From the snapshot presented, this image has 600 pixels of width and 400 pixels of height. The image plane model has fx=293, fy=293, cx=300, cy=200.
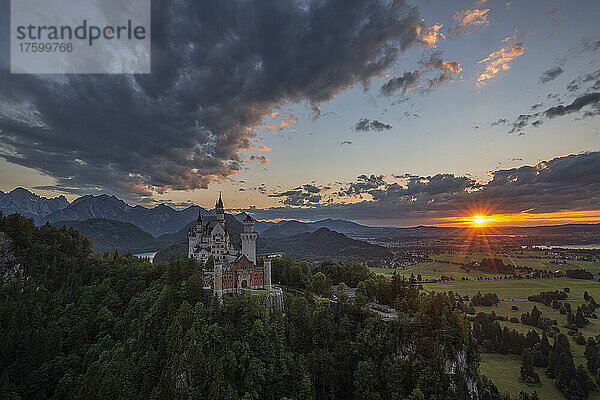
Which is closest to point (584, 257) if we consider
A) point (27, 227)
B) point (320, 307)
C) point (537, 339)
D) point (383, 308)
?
point (537, 339)

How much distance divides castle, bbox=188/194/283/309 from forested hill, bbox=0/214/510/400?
10.1ft

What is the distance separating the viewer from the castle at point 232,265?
5085 cm

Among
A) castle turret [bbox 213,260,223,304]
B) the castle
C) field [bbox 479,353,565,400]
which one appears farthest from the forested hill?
field [bbox 479,353,565,400]

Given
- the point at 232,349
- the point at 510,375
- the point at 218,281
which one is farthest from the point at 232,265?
the point at 510,375

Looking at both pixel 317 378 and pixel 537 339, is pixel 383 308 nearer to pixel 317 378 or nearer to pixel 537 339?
pixel 317 378

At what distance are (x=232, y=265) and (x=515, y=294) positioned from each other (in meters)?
125

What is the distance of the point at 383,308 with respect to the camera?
53.1 meters

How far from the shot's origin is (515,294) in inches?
4776

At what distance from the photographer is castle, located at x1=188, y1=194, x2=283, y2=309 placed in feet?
167

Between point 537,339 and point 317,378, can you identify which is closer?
point 317,378

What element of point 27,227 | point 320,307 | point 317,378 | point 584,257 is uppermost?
point 27,227

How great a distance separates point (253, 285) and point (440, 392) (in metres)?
32.4

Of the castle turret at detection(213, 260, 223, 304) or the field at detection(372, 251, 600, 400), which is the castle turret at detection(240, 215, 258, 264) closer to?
the castle turret at detection(213, 260, 223, 304)

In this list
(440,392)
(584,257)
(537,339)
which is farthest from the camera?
(584,257)
